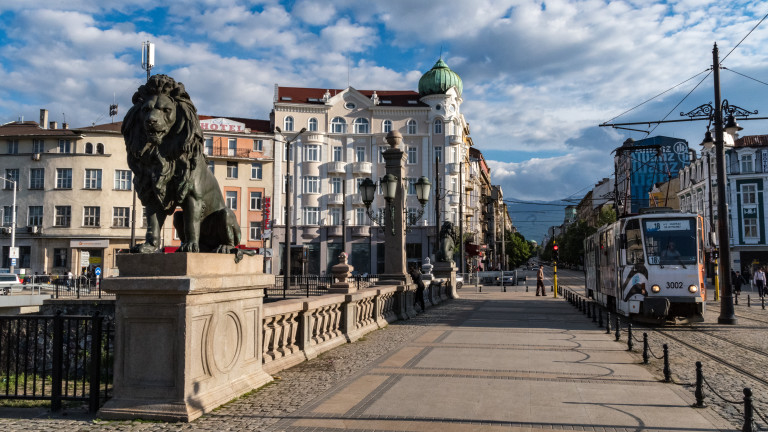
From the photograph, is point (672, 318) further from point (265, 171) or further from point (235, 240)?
point (265, 171)

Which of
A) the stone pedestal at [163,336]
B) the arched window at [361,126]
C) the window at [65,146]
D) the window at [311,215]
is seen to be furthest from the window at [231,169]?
the stone pedestal at [163,336]

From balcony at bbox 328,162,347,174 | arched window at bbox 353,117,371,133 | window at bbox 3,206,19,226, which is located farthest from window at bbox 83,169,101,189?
arched window at bbox 353,117,371,133

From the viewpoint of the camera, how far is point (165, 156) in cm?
656

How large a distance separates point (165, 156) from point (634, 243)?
14.4 m

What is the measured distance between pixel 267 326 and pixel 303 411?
2.42 m

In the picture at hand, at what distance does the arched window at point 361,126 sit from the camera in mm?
60994

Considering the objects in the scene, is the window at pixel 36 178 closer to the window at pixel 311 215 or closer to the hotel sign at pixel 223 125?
the hotel sign at pixel 223 125

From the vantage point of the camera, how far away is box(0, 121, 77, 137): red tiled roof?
176 feet

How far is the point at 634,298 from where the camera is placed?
17.1 meters

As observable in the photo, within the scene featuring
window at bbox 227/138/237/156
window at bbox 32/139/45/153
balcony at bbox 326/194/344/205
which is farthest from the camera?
balcony at bbox 326/194/344/205

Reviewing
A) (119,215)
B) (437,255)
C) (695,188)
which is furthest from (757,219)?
(119,215)

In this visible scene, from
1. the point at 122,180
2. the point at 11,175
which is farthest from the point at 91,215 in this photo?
the point at 11,175

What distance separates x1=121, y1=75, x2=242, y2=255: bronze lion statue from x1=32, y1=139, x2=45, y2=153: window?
54.4m

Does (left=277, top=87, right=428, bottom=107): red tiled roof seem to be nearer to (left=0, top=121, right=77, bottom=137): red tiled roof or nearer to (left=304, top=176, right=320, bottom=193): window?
(left=304, top=176, right=320, bottom=193): window
